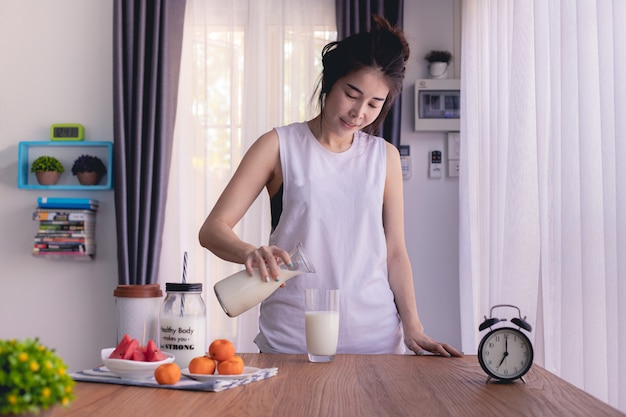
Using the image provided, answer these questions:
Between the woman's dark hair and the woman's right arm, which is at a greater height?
the woman's dark hair

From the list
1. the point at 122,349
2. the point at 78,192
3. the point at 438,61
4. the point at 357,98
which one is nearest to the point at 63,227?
the point at 78,192

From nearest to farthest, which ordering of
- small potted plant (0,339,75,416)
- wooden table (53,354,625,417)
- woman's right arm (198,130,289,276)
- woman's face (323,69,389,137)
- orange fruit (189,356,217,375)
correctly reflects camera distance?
small potted plant (0,339,75,416) → wooden table (53,354,625,417) → orange fruit (189,356,217,375) → woman's right arm (198,130,289,276) → woman's face (323,69,389,137)

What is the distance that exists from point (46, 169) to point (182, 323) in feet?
9.51

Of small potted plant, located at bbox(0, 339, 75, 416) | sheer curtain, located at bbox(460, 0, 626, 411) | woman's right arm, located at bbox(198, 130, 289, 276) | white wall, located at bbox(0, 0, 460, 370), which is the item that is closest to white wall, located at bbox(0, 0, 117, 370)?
white wall, located at bbox(0, 0, 460, 370)

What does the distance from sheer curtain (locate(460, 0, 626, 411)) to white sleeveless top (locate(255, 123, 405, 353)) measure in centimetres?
59

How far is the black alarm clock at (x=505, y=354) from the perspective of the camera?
4.65 feet

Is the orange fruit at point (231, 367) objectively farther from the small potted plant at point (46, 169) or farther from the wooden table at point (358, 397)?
the small potted plant at point (46, 169)

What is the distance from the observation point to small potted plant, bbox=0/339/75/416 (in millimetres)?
761

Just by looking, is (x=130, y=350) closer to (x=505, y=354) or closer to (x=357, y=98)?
(x=505, y=354)

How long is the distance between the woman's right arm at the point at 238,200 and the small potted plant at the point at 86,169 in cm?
221

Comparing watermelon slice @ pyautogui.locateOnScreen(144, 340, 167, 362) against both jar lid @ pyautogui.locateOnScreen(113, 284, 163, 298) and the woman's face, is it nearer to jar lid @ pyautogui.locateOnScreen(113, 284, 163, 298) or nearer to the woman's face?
jar lid @ pyautogui.locateOnScreen(113, 284, 163, 298)

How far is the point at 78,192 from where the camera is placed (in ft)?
13.9

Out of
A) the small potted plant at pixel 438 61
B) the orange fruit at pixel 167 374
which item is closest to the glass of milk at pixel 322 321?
the orange fruit at pixel 167 374

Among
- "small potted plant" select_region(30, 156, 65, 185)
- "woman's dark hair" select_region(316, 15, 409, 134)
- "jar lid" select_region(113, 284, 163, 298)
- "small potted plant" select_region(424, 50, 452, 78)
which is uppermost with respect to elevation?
"small potted plant" select_region(424, 50, 452, 78)
